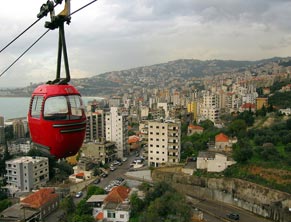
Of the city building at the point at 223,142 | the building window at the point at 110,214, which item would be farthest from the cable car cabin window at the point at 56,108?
the city building at the point at 223,142

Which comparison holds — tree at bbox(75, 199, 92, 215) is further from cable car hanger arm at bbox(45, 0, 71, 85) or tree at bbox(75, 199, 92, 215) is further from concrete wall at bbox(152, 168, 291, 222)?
cable car hanger arm at bbox(45, 0, 71, 85)

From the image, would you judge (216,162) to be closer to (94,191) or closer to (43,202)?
(94,191)

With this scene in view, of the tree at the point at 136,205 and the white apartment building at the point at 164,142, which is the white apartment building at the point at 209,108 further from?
the tree at the point at 136,205

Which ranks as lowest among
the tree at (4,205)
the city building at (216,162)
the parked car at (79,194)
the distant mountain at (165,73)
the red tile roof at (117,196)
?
the parked car at (79,194)

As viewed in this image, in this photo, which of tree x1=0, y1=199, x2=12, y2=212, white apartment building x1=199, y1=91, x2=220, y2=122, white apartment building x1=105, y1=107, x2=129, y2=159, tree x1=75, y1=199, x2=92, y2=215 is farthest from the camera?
white apartment building x1=199, y1=91, x2=220, y2=122

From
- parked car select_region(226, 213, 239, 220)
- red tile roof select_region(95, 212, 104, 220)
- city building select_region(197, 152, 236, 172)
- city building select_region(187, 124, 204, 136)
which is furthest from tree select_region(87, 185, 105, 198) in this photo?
city building select_region(187, 124, 204, 136)

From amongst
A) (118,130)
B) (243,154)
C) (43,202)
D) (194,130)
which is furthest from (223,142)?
(43,202)
